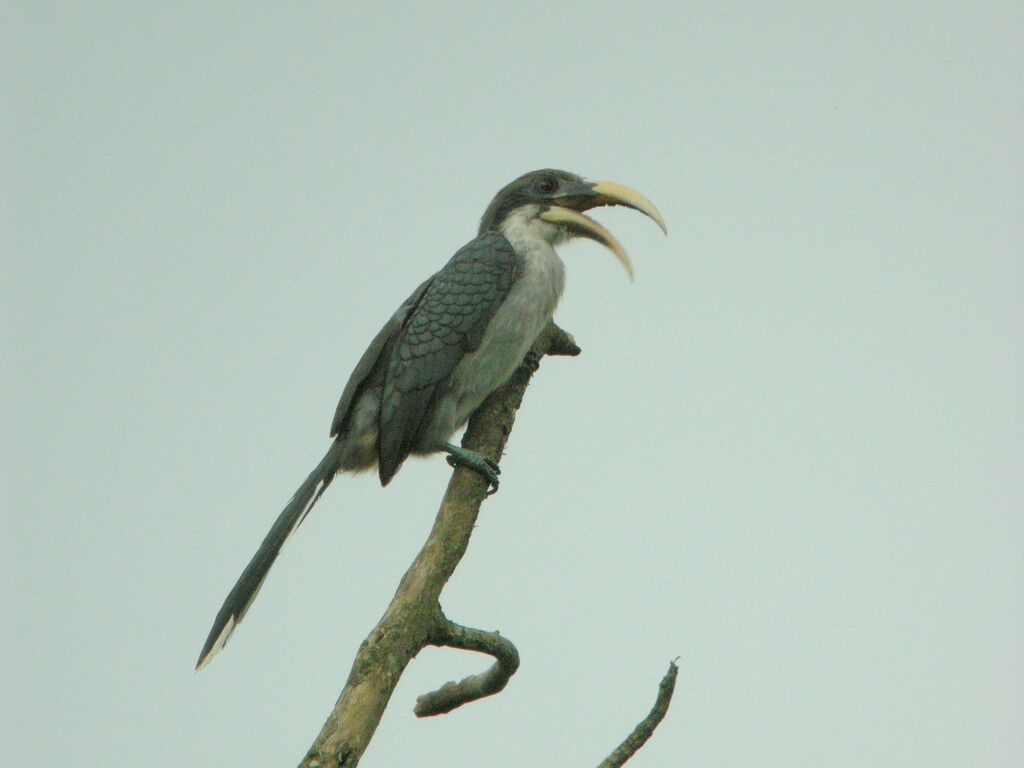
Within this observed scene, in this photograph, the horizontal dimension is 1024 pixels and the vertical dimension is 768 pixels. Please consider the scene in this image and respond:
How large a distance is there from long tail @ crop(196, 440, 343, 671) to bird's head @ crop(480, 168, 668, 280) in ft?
4.65

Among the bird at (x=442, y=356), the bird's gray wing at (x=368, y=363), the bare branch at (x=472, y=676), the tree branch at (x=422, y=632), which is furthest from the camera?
the bird's gray wing at (x=368, y=363)

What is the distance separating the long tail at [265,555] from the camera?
4.07 meters

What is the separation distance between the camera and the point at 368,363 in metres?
4.94

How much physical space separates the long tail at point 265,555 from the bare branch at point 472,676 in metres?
0.72

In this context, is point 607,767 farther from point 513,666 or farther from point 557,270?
point 557,270

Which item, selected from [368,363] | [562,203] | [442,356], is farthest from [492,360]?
[562,203]

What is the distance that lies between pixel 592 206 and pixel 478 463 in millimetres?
1615

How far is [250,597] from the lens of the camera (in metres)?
4.17

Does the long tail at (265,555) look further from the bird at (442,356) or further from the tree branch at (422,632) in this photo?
the tree branch at (422,632)

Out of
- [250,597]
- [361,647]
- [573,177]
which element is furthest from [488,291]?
[361,647]

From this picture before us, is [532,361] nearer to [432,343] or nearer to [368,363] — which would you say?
[432,343]

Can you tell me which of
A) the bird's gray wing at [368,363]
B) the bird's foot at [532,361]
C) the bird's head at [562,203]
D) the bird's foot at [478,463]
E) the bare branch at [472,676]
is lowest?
the bare branch at [472,676]

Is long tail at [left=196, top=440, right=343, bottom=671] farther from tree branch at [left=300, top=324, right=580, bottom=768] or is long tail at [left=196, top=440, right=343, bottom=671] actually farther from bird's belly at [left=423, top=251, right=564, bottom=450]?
tree branch at [left=300, top=324, right=580, bottom=768]

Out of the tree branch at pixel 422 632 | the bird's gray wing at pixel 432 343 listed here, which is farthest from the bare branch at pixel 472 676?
the bird's gray wing at pixel 432 343
